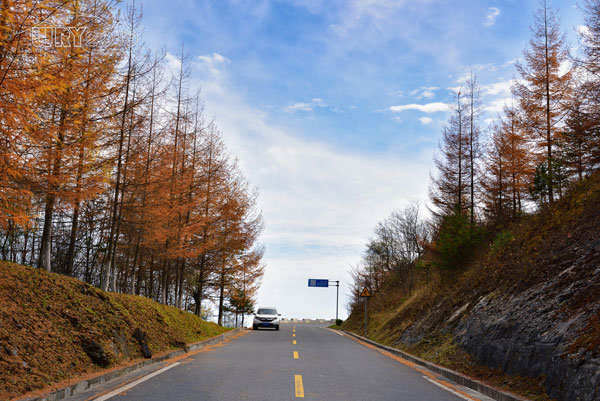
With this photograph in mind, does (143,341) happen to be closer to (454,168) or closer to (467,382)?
(467,382)

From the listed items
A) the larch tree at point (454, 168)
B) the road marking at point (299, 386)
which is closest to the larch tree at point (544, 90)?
the larch tree at point (454, 168)

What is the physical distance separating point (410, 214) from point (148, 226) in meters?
29.6

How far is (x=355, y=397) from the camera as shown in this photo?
7281 mm

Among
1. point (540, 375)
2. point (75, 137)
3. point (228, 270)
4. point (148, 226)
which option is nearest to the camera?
point (540, 375)

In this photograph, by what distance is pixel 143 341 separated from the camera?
11.4 meters

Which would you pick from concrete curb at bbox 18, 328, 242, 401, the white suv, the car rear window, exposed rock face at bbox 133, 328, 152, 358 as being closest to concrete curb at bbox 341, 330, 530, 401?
concrete curb at bbox 18, 328, 242, 401

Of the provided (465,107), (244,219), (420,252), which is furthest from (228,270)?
(465,107)

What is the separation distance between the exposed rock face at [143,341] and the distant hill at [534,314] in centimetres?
771

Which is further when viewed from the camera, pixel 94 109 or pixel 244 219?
pixel 244 219

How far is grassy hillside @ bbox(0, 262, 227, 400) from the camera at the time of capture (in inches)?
274

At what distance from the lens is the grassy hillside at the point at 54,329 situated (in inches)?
274

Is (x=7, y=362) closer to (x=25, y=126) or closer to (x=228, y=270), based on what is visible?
(x=25, y=126)

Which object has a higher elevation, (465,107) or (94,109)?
(465,107)

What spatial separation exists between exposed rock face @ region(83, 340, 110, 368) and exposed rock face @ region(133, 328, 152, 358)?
2.10 metres
